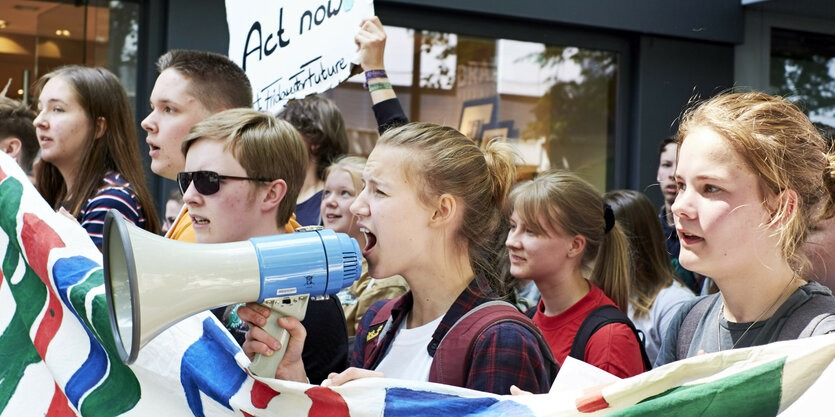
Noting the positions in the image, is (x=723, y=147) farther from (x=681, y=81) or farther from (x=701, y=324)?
(x=681, y=81)

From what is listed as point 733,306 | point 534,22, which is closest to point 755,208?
point 733,306

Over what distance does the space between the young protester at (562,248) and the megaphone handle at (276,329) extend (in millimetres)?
1500

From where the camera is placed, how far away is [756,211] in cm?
194

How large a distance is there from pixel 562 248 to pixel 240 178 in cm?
136

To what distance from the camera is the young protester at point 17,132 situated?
4.11 meters

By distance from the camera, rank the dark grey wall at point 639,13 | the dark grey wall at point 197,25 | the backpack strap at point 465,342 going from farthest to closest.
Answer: the dark grey wall at point 639,13 → the dark grey wall at point 197,25 → the backpack strap at point 465,342

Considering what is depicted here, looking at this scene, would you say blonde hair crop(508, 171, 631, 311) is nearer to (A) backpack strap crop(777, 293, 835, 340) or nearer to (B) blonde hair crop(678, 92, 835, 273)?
(B) blonde hair crop(678, 92, 835, 273)

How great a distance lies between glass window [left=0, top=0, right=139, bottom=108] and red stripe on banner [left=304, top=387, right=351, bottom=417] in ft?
15.3

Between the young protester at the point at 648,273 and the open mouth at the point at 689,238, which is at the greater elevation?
the open mouth at the point at 689,238

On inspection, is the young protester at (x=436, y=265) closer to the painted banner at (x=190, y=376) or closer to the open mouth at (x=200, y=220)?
the painted banner at (x=190, y=376)

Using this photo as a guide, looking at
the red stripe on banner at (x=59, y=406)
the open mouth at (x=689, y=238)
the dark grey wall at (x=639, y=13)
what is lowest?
the red stripe on banner at (x=59, y=406)

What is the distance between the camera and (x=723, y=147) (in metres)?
1.99

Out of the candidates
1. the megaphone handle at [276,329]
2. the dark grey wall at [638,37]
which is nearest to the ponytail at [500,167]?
the megaphone handle at [276,329]

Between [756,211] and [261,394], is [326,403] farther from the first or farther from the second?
[756,211]
